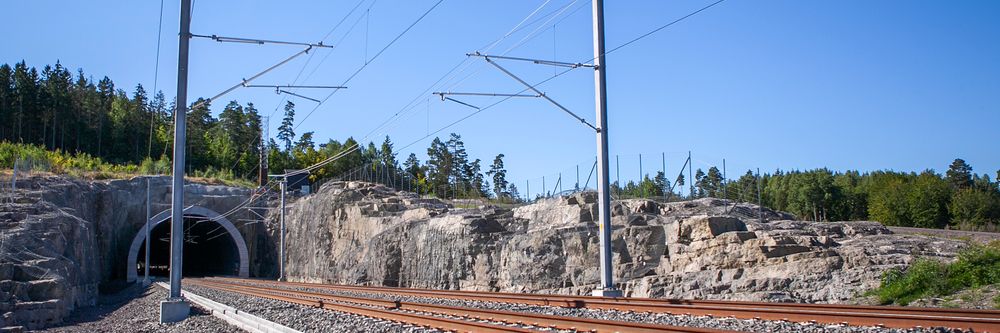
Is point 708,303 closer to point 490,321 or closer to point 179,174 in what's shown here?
point 490,321

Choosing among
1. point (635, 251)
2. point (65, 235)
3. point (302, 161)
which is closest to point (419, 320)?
point (635, 251)

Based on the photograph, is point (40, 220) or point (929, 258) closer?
point (929, 258)

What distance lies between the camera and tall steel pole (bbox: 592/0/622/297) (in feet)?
65.8

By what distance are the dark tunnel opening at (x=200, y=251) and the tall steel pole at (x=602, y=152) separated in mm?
51415

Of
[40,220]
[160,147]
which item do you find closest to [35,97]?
[160,147]

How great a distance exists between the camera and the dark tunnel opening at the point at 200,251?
71500 mm

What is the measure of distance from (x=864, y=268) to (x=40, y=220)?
3521 cm

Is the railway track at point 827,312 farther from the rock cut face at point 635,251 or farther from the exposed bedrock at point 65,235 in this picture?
the exposed bedrock at point 65,235

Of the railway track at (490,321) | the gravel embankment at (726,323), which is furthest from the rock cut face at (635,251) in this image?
the railway track at (490,321)

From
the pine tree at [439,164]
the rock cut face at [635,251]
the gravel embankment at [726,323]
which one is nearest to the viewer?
the gravel embankment at [726,323]

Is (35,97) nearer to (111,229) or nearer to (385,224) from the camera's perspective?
(111,229)

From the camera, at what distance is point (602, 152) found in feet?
66.9

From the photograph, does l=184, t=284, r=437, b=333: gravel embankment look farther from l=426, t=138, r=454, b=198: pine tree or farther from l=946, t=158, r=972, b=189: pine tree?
l=426, t=138, r=454, b=198: pine tree

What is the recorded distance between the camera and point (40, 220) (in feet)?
123
